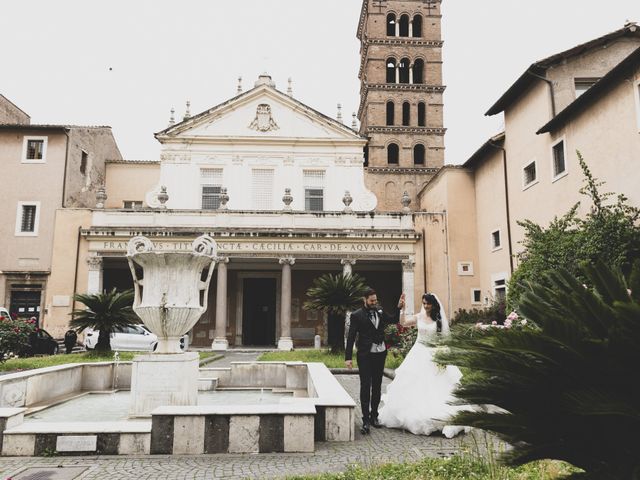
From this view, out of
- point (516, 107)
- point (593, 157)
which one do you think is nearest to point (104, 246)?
point (516, 107)

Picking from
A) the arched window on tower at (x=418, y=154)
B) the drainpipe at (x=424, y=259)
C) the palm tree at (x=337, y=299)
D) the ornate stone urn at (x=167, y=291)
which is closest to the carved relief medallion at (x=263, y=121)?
the drainpipe at (x=424, y=259)

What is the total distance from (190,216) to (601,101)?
1763 cm

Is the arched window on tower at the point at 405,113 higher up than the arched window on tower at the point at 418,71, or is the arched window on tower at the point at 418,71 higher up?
the arched window on tower at the point at 418,71

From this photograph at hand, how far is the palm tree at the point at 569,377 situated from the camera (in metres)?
1.83

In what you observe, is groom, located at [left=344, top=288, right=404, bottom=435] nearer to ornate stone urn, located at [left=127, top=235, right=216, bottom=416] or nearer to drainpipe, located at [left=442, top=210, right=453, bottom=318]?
ornate stone urn, located at [left=127, top=235, right=216, bottom=416]

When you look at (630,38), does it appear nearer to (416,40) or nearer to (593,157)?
(593,157)

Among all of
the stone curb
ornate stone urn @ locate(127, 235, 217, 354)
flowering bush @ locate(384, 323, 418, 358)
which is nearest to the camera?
ornate stone urn @ locate(127, 235, 217, 354)

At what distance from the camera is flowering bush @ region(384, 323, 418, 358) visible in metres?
14.2

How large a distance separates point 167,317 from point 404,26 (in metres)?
37.2

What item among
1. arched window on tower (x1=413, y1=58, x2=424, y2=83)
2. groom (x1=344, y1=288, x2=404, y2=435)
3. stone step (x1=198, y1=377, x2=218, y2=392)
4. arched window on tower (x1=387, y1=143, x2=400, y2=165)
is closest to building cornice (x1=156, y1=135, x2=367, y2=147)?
arched window on tower (x1=387, y1=143, x2=400, y2=165)

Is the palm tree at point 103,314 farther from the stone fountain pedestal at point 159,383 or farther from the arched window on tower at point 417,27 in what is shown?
the arched window on tower at point 417,27

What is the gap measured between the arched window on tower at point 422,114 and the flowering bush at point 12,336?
2910 cm

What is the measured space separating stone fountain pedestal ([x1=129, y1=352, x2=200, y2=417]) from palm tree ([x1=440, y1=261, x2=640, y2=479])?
19.1 feet

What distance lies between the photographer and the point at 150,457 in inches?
219
